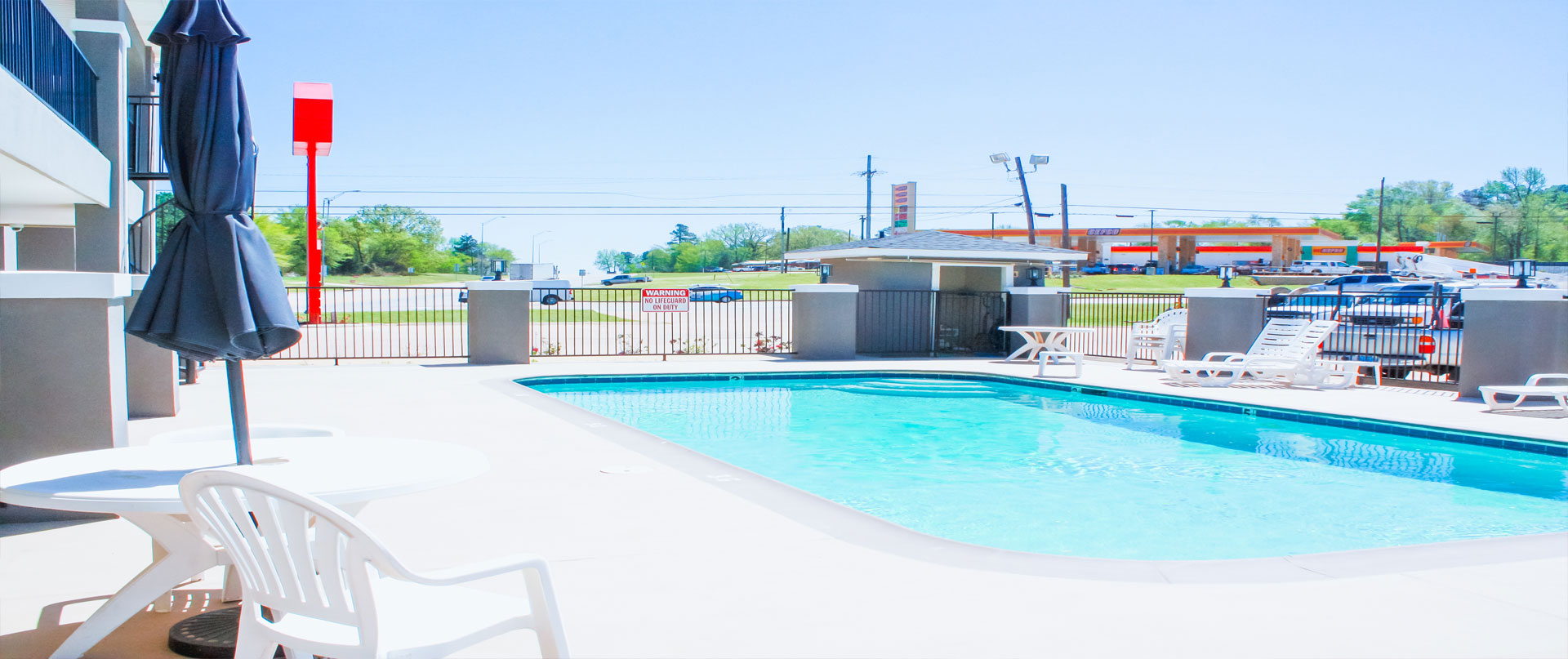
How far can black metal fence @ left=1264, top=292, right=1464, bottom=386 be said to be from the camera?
12578 mm

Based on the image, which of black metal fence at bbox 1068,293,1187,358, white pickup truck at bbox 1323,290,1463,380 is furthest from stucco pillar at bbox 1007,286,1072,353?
white pickup truck at bbox 1323,290,1463,380

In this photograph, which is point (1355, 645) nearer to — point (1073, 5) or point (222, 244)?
point (222, 244)

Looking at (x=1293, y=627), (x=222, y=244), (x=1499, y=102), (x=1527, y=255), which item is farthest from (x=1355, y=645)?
(x=1527, y=255)

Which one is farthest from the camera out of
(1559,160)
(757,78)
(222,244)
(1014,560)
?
(1559,160)

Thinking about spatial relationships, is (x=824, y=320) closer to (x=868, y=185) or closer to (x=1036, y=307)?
(x=1036, y=307)

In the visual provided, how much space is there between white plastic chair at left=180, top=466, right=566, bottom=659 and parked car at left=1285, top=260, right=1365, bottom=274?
57054mm

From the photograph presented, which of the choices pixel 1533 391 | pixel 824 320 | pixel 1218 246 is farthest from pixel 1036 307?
pixel 1218 246

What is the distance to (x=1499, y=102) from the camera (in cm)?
4047

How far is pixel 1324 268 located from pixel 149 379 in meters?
59.2

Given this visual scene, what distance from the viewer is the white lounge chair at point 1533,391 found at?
9.19m

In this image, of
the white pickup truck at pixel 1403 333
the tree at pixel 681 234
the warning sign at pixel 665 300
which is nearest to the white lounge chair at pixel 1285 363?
the white pickup truck at pixel 1403 333

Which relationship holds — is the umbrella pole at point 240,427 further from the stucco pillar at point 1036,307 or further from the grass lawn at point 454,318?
the stucco pillar at point 1036,307

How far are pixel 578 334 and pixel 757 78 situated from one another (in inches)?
694

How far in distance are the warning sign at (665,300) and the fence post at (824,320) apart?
1.80 metres
